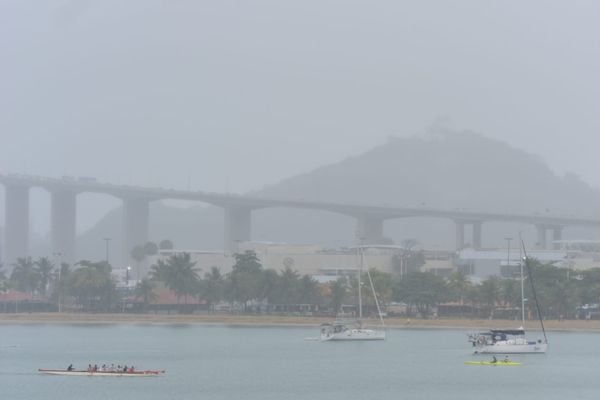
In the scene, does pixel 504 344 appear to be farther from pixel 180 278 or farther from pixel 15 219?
pixel 15 219

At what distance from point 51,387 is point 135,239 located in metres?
84.6

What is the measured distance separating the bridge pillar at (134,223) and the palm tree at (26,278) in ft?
98.4

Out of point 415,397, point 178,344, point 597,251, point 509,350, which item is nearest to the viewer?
point 415,397

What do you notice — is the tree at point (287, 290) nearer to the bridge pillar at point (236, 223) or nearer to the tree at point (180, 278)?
the tree at point (180, 278)

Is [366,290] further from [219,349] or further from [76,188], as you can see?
[76,188]

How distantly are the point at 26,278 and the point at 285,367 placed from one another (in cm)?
4677

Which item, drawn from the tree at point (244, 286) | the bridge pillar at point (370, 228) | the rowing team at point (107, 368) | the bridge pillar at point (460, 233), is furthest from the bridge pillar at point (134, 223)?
the rowing team at point (107, 368)

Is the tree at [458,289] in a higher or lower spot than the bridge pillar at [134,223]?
lower

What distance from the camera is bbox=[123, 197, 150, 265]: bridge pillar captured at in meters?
131

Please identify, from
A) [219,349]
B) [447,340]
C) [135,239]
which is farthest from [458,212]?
[219,349]

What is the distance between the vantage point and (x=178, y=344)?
66.8 meters

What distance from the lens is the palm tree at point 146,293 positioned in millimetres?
89500

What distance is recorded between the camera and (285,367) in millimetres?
54281

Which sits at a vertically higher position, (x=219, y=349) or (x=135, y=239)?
(x=135, y=239)
